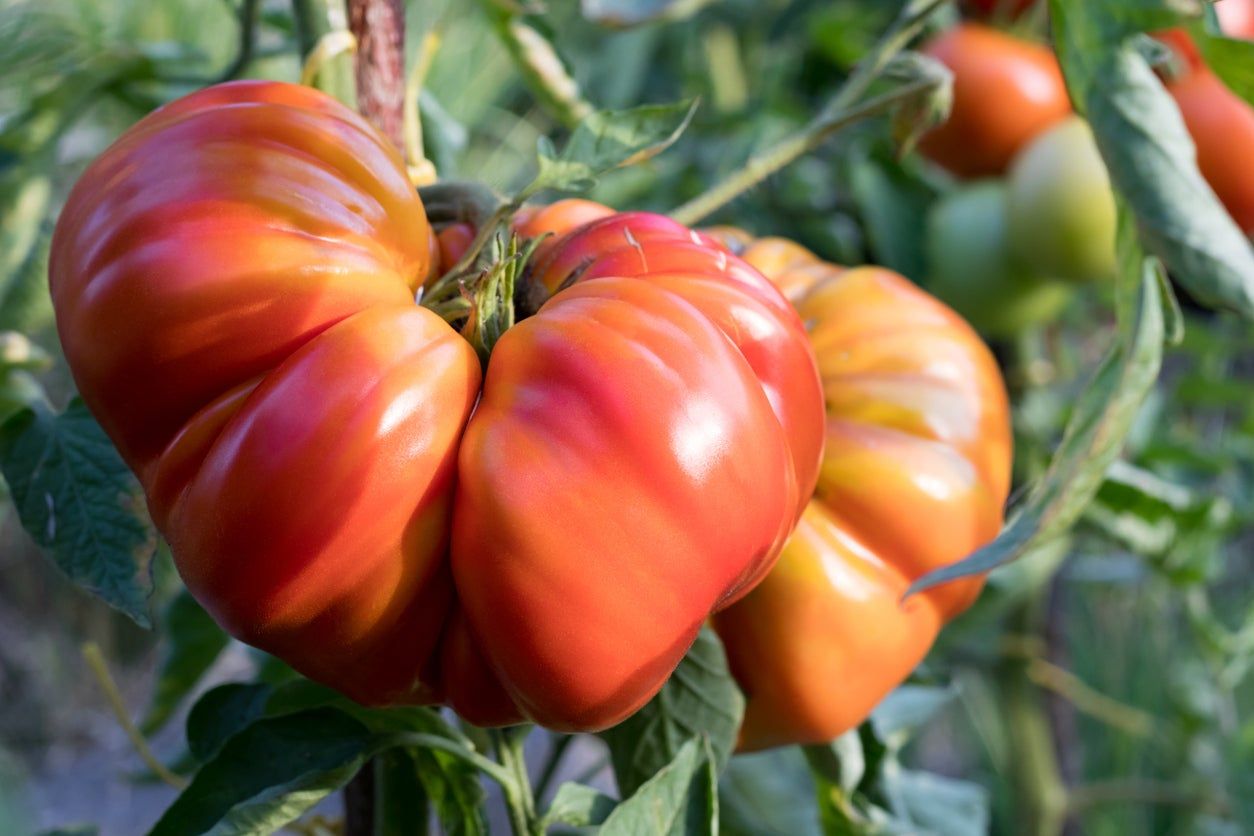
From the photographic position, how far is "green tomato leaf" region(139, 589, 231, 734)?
2.05ft

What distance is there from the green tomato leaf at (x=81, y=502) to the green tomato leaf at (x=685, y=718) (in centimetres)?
20

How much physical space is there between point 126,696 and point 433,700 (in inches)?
107

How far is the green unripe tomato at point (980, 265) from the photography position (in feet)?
3.08

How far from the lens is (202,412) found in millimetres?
383

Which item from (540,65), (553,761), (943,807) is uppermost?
(540,65)

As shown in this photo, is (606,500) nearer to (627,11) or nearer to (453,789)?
(453,789)

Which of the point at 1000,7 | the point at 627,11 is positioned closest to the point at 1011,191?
the point at 1000,7

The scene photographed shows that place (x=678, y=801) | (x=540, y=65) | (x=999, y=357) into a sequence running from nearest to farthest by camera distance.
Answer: (x=678, y=801), (x=540, y=65), (x=999, y=357)

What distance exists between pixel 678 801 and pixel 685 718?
46 mm

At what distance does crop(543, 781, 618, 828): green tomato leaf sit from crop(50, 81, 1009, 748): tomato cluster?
0.10 meters

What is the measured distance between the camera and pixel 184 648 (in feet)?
2.09

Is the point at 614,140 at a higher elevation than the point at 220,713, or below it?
higher

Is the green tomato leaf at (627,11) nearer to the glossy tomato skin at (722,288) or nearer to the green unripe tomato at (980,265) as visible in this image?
the glossy tomato skin at (722,288)

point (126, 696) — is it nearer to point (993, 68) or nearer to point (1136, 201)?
point (993, 68)
